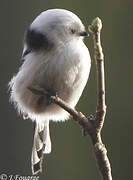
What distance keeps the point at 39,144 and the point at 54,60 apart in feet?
1.15

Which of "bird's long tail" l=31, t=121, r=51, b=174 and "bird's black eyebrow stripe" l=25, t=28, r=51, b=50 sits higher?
"bird's black eyebrow stripe" l=25, t=28, r=51, b=50

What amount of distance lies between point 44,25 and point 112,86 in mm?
1096

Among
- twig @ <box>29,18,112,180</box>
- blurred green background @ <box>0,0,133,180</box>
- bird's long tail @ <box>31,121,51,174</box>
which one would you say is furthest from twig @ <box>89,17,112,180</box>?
blurred green background @ <box>0,0,133,180</box>

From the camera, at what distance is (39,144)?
141cm

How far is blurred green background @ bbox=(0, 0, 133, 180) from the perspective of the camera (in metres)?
2.09

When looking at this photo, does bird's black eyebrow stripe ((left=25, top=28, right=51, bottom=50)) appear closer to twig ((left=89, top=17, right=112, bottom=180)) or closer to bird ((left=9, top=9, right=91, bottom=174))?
bird ((left=9, top=9, right=91, bottom=174))

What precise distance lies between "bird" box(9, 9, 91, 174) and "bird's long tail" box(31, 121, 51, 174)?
0.02m

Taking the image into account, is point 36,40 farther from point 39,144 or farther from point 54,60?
point 39,144

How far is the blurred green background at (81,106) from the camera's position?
2090mm

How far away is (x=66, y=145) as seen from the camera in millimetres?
2199

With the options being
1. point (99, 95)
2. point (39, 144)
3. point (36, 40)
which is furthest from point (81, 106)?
point (99, 95)

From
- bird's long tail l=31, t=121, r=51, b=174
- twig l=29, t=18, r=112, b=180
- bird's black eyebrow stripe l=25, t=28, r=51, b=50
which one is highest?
bird's black eyebrow stripe l=25, t=28, r=51, b=50

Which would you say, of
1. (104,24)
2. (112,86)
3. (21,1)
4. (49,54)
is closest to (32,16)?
(21,1)

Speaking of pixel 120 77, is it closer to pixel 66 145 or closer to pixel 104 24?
pixel 104 24
